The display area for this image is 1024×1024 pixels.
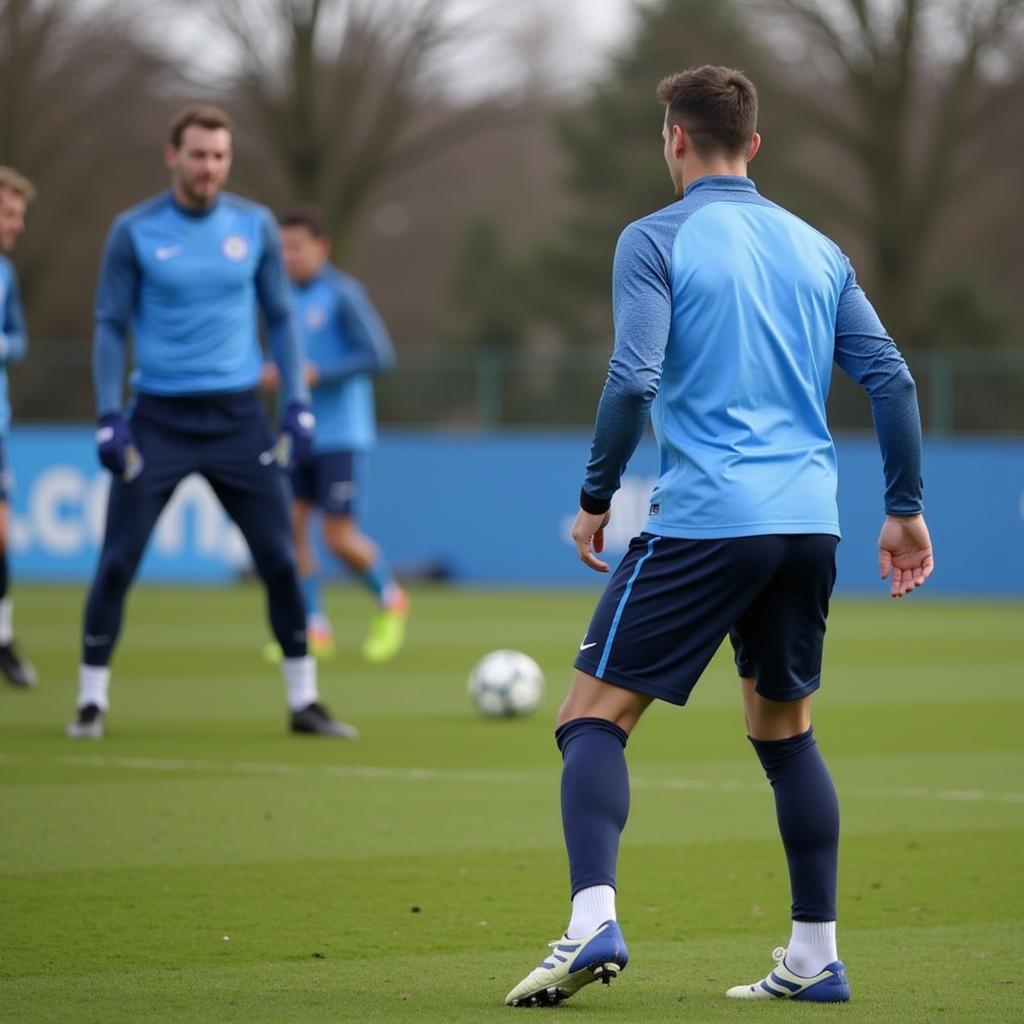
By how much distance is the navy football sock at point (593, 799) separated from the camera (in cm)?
446

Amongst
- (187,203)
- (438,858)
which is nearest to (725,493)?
(438,858)

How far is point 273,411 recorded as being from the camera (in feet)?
96.3

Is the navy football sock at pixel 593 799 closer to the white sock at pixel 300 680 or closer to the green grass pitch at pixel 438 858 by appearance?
the green grass pitch at pixel 438 858

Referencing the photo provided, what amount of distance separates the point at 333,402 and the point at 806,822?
899 centimetres

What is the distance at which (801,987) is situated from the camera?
463cm

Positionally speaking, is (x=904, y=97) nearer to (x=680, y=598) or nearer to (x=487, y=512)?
(x=487, y=512)

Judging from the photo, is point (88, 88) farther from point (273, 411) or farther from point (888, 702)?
point (888, 702)

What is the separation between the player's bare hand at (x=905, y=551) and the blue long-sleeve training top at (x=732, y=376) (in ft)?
0.11

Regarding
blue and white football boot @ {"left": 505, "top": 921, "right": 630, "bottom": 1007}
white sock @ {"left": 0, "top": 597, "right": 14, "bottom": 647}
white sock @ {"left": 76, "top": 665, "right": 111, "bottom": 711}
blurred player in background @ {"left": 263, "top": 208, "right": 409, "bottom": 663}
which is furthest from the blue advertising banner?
blue and white football boot @ {"left": 505, "top": 921, "right": 630, "bottom": 1007}

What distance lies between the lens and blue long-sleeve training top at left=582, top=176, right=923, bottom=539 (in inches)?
177

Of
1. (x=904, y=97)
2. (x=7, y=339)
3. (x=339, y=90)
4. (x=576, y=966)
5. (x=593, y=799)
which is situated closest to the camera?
(x=576, y=966)

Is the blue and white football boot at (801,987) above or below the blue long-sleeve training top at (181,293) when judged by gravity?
below

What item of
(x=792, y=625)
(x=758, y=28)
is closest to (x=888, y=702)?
(x=792, y=625)

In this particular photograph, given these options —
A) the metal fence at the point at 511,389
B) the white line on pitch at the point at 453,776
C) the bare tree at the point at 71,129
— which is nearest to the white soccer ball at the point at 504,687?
the white line on pitch at the point at 453,776
